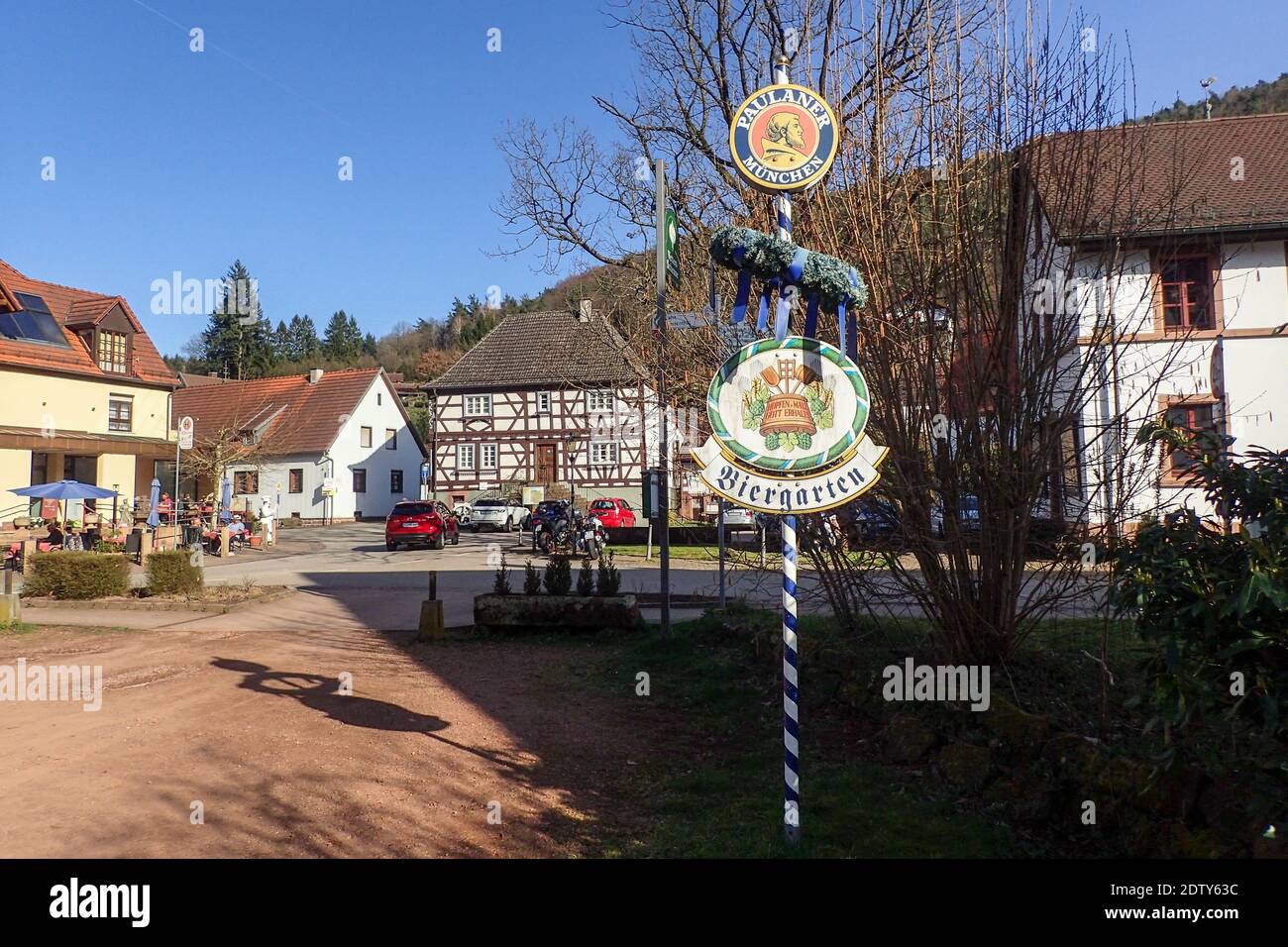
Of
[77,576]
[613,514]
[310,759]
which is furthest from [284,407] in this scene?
[310,759]

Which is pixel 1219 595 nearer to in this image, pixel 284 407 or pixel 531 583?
pixel 531 583

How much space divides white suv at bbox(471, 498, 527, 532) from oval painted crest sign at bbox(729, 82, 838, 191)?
34.5 metres

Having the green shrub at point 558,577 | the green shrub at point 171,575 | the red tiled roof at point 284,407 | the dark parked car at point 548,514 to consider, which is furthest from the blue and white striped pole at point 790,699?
the red tiled roof at point 284,407

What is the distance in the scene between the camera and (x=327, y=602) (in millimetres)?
15133

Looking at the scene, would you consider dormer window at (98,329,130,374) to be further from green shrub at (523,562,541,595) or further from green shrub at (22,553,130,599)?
green shrub at (523,562,541,595)

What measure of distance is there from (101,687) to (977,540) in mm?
7764

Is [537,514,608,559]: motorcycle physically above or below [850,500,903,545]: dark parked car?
below

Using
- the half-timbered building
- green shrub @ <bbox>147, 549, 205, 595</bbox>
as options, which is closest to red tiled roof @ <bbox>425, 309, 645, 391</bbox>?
the half-timbered building

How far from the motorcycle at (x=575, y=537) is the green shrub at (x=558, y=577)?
32.5ft

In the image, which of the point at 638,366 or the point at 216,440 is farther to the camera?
the point at 216,440

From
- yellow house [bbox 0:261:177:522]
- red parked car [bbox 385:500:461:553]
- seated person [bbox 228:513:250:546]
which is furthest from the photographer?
yellow house [bbox 0:261:177:522]

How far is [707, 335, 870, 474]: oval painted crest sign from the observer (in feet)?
15.9
